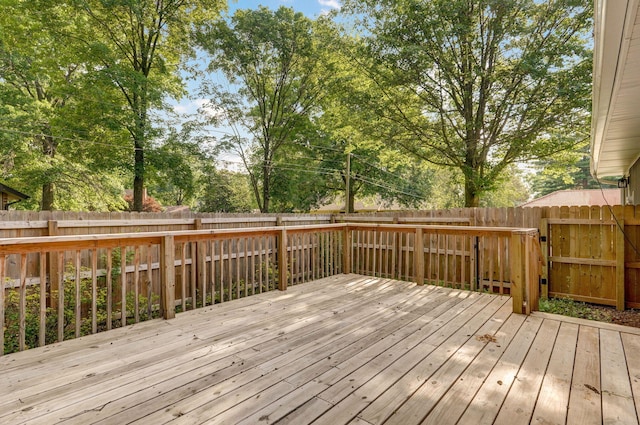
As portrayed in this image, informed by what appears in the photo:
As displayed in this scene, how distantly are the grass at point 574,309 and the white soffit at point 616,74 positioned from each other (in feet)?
7.97

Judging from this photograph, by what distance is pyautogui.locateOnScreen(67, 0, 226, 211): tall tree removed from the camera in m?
8.52

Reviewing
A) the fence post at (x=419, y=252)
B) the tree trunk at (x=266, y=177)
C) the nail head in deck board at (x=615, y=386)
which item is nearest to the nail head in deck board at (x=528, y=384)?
the nail head in deck board at (x=615, y=386)

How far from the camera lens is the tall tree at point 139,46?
8516 millimetres

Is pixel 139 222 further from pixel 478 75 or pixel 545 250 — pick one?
pixel 478 75

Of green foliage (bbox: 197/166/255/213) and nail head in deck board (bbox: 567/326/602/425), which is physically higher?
green foliage (bbox: 197/166/255/213)

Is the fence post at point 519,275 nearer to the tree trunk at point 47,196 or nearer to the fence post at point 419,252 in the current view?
the fence post at point 419,252

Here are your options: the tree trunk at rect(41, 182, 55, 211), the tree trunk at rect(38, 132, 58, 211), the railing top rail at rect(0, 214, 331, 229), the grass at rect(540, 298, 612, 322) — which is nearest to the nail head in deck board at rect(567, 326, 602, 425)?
the grass at rect(540, 298, 612, 322)

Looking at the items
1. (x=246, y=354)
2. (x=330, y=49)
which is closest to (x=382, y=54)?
(x=330, y=49)

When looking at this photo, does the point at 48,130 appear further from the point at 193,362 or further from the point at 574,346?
the point at 574,346

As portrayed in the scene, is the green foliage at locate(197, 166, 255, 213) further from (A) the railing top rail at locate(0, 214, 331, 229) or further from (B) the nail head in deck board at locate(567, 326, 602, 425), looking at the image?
(B) the nail head in deck board at locate(567, 326, 602, 425)

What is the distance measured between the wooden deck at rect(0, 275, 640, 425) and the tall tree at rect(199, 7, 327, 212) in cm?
1063

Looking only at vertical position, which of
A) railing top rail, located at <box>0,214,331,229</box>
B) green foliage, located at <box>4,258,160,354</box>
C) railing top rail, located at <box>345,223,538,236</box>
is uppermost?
railing top rail, located at <box>0,214,331,229</box>

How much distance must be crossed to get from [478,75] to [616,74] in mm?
6434

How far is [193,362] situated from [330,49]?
35.2ft
